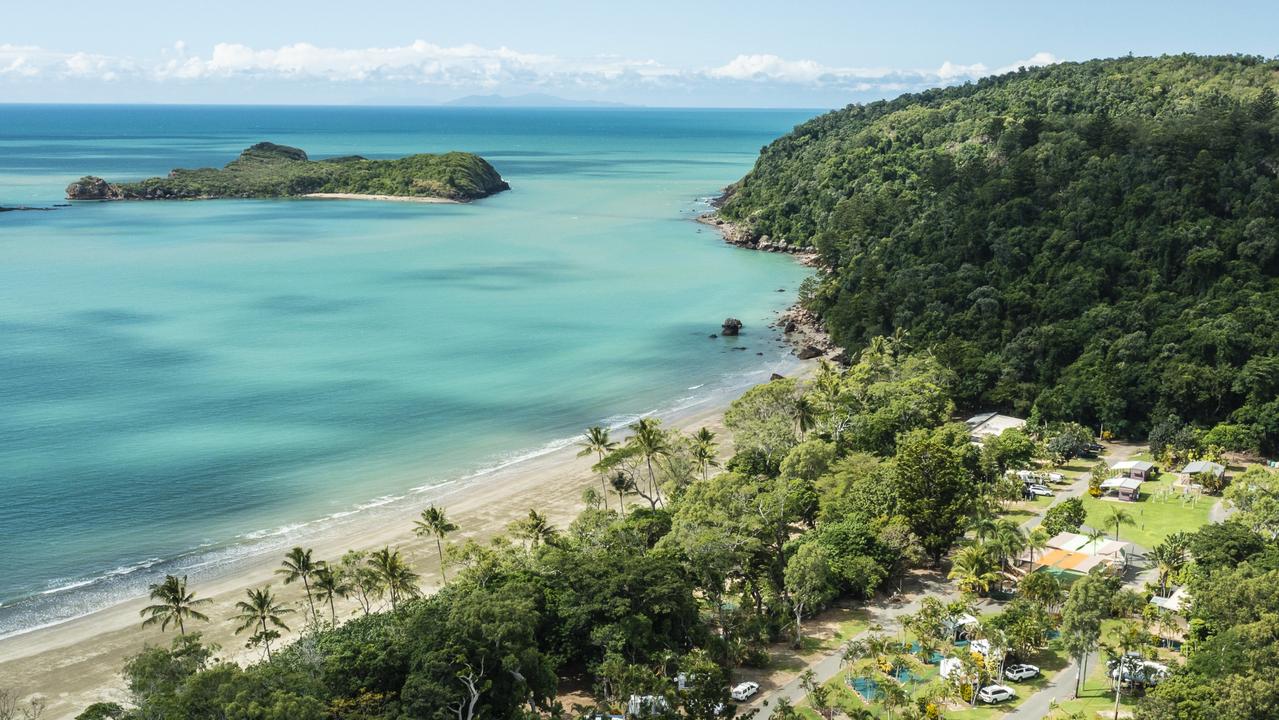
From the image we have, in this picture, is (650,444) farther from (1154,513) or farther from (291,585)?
(1154,513)

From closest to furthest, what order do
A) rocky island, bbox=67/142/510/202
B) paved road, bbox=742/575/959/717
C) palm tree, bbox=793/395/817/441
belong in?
paved road, bbox=742/575/959/717 < palm tree, bbox=793/395/817/441 < rocky island, bbox=67/142/510/202

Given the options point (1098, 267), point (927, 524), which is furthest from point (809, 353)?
point (927, 524)

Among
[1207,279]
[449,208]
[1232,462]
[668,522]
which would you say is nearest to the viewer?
[668,522]

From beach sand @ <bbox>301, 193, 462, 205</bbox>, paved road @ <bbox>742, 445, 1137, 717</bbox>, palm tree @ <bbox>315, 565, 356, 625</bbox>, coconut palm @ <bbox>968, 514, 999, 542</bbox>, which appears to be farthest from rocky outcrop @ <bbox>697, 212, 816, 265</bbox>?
palm tree @ <bbox>315, 565, 356, 625</bbox>

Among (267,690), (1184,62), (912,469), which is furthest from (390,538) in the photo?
(1184,62)

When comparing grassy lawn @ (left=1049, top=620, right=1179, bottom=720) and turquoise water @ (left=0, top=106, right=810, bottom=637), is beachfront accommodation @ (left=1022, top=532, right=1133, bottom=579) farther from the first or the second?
turquoise water @ (left=0, top=106, right=810, bottom=637)

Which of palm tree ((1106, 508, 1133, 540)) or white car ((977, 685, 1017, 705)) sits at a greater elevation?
palm tree ((1106, 508, 1133, 540))

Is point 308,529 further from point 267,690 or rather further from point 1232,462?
point 1232,462
